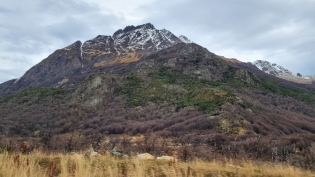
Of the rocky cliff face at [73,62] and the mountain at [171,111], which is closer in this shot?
the mountain at [171,111]

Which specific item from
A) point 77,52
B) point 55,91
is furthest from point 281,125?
point 77,52

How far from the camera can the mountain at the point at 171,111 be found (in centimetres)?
4562

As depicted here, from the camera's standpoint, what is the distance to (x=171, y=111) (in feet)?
260

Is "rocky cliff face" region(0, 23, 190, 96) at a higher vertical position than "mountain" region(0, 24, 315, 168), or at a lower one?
higher

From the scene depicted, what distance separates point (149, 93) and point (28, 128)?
1652 inches

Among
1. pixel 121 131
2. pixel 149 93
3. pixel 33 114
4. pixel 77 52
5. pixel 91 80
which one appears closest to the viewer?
pixel 121 131

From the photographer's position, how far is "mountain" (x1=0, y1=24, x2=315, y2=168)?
45625mm

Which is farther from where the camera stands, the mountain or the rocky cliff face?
the rocky cliff face

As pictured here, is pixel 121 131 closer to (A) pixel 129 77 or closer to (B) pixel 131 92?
(B) pixel 131 92

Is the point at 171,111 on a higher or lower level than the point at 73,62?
lower

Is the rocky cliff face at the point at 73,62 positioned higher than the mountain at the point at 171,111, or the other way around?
the rocky cliff face at the point at 73,62

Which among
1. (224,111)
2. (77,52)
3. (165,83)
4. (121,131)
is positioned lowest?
(121,131)

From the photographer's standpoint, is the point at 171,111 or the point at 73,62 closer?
the point at 171,111

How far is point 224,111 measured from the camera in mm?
64000
